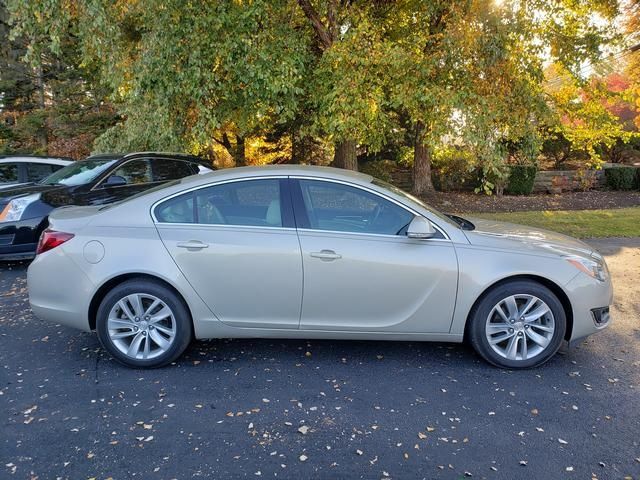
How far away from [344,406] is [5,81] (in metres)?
19.7

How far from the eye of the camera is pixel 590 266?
3785 mm

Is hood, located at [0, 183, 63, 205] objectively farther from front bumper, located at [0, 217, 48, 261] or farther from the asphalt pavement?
the asphalt pavement

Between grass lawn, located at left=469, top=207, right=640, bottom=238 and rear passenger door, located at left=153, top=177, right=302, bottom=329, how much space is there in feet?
23.4

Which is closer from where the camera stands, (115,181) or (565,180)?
(115,181)

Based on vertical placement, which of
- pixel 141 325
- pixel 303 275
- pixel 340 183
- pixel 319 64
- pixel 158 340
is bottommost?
pixel 158 340

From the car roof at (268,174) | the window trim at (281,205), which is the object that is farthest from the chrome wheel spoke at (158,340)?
the car roof at (268,174)

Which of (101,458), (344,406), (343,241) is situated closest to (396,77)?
(343,241)

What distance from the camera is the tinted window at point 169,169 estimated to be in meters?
7.50

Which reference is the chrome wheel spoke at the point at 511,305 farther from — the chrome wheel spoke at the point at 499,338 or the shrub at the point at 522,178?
the shrub at the point at 522,178

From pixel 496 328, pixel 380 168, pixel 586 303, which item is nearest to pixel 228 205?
pixel 496 328

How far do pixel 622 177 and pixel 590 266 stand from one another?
1509cm

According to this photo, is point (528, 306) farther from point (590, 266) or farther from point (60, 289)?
point (60, 289)

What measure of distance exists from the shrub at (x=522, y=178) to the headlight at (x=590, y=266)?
12362 millimetres

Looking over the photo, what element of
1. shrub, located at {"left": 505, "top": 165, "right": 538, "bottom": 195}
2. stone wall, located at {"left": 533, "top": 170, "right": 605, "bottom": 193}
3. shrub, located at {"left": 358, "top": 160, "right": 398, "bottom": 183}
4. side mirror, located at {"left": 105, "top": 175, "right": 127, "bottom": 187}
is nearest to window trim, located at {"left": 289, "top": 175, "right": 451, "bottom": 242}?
side mirror, located at {"left": 105, "top": 175, "right": 127, "bottom": 187}
